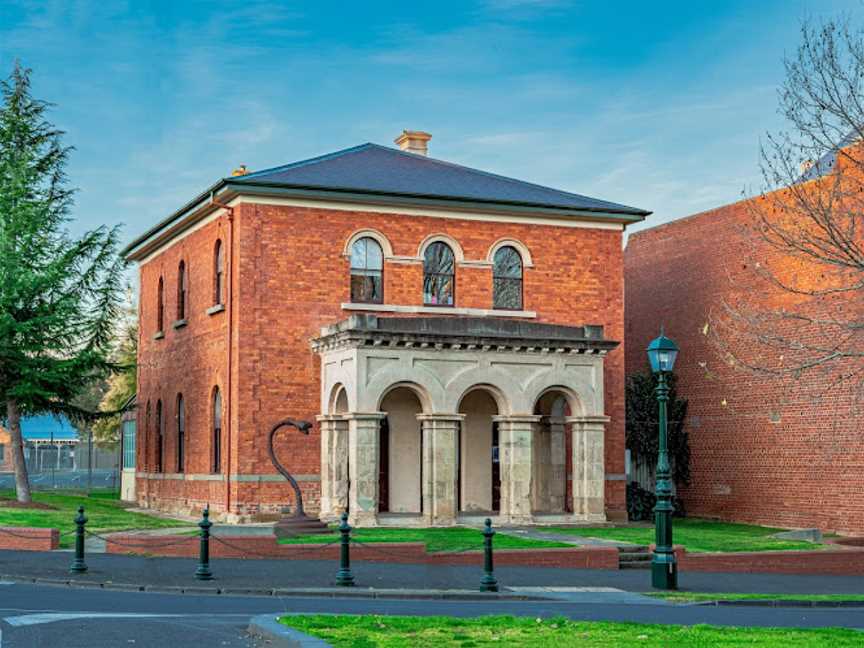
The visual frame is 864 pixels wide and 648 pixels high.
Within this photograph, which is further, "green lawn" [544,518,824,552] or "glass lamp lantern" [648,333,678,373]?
"green lawn" [544,518,824,552]

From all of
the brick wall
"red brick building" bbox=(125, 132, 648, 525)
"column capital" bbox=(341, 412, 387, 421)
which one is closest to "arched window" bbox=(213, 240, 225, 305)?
"red brick building" bbox=(125, 132, 648, 525)

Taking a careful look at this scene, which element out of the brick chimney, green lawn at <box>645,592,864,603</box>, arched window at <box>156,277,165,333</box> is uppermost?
the brick chimney

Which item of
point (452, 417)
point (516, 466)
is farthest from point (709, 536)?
point (452, 417)

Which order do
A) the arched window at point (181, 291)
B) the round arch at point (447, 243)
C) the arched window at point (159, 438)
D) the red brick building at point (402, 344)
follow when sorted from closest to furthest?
1. the red brick building at point (402, 344)
2. the round arch at point (447, 243)
3. the arched window at point (181, 291)
4. the arched window at point (159, 438)

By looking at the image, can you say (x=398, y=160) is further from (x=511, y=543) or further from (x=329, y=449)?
(x=511, y=543)

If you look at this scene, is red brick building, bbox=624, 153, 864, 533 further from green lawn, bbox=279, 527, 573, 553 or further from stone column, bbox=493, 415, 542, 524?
green lawn, bbox=279, 527, 573, 553

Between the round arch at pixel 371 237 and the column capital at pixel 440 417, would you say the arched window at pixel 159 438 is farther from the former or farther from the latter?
the column capital at pixel 440 417

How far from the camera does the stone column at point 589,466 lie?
30594 mm

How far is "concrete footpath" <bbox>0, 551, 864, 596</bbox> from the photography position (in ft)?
62.2

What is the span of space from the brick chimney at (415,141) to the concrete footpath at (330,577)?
61.7ft

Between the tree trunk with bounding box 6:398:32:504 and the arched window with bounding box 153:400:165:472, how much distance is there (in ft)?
13.2

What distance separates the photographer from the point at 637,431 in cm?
3772

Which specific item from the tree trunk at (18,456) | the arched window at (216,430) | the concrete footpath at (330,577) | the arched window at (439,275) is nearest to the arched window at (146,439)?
the tree trunk at (18,456)

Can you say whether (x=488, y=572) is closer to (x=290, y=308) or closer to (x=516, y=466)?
(x=516, y=466)
